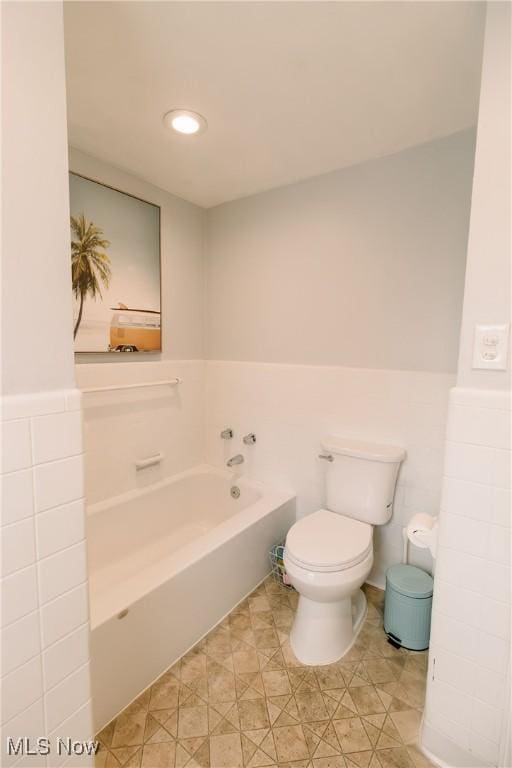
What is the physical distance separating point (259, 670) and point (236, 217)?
7.90 ft

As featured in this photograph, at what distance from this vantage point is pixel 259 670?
4.74ft

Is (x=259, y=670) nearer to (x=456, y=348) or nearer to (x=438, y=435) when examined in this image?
(x=438, y=435)

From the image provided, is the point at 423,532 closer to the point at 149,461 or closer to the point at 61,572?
the point at 61,572

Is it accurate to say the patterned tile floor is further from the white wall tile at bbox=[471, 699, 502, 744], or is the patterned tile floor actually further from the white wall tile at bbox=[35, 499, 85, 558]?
the white wall tile at bbox=[35, 499, 85, 558]

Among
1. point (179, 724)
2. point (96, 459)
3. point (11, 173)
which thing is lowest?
point (179, 724)

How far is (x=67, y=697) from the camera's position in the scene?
0.90 m

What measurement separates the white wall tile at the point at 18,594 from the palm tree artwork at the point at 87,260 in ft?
4.07

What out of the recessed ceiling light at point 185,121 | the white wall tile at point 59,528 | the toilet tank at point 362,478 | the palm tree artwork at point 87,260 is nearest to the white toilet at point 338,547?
the toilet tank at point 362,478

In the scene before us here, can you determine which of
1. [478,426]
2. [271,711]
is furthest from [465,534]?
[271,711]

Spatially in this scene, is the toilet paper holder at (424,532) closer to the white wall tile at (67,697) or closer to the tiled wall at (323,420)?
the tiled wall at (323,420)

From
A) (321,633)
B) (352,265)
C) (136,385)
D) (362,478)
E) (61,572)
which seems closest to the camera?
(61,572)

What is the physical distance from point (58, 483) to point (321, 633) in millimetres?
1299

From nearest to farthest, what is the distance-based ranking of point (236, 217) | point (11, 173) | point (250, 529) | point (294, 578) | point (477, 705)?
point (11, 173), point (477, 705), point (294, 578), point (250, 529), point (236, 217)

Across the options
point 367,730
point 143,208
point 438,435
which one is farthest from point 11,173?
point 367,730
